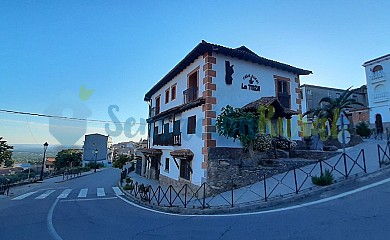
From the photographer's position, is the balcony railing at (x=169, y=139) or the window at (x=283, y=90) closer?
the window at (x=283, y=90)

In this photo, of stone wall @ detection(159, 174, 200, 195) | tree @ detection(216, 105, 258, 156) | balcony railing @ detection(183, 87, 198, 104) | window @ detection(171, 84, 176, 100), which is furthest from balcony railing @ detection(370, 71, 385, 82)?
stone wall @ detection(159, 174, 200, 195)

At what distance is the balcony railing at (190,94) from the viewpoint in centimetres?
1281

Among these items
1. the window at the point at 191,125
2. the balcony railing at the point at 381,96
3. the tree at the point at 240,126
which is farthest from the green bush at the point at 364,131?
the window at the point at 191,125

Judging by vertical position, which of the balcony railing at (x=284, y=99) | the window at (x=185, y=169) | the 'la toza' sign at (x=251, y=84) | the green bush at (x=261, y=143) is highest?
the 'la toza' sign at (x=251, y=84)

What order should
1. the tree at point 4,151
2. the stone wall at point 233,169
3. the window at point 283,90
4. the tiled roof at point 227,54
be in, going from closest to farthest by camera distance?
the stone wall at point 233,169 < the tiled roof at point 227,54 < the window at point 283,90 < the tree at point 4,151

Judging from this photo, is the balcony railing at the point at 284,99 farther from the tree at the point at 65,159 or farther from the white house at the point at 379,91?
the tree at the point at 65,159

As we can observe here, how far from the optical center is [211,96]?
11.2 m

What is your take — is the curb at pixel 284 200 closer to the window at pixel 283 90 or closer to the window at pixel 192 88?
the window at pixel 283 90

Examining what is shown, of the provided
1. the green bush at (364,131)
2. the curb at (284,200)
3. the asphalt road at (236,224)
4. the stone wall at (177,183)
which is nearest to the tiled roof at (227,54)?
the stone wall at (177,183)

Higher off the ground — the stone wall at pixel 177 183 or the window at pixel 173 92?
the window at pixel 173 92

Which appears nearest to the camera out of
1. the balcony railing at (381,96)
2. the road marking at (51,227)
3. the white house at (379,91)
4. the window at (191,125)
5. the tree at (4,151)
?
the road marking at (51,227)

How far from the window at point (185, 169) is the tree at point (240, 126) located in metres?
3.30

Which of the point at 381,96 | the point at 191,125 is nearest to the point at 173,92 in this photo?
the point at 191,125

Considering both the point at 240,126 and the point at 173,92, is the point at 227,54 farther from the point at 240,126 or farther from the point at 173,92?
the point at 173,92
